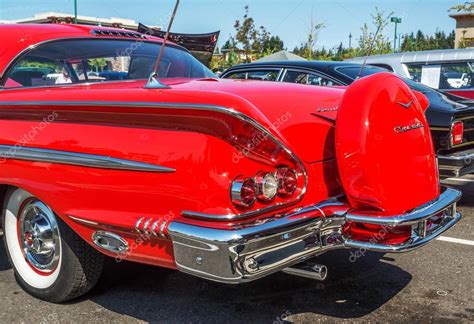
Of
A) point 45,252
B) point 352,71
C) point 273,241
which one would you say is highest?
point 352,71

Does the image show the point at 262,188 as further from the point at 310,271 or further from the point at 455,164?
the point at 455,164

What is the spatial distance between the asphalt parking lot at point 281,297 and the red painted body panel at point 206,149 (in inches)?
26.0

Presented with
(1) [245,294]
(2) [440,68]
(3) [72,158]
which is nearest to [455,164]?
(1) [245,294]

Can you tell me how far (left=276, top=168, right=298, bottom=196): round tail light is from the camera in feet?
8.47

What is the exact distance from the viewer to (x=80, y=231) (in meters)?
2.89

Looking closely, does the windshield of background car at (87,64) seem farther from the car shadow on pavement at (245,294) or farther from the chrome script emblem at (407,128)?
the chrome script emblem at (407,128)

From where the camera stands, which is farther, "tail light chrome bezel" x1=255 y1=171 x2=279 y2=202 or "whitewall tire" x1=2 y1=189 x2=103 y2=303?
"whitewall tire" x1=2 y1=189 x2=103 y2=303

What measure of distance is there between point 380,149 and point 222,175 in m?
0.81

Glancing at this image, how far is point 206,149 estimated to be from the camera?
2414 mm

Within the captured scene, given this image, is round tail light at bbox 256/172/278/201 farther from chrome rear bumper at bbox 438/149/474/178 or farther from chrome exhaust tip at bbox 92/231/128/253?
chrome rear bumper at bbox 438/149/474/178

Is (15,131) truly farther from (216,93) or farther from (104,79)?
(216,93)

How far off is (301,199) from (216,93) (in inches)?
26.8

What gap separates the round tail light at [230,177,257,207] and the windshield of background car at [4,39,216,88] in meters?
1.81

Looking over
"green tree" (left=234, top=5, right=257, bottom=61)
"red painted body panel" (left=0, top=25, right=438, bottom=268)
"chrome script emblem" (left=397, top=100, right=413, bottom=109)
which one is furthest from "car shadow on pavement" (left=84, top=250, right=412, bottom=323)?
"green tree" (left=234, top=5, right=257, bottom=61)
